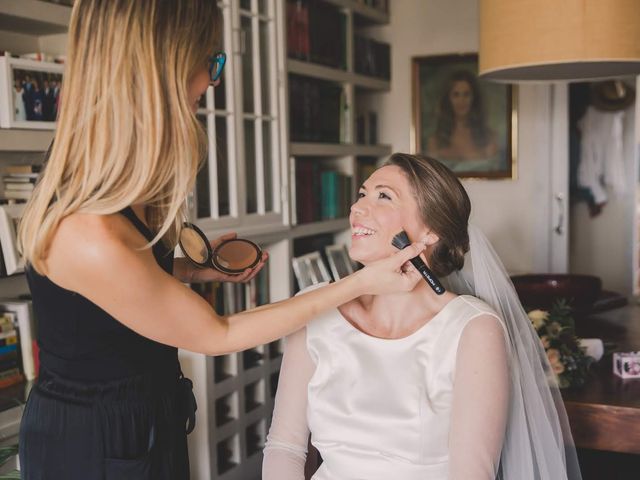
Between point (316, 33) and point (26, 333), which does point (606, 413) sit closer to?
point (26, 333)

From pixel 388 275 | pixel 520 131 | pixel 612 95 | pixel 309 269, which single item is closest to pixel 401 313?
pixel 388 275

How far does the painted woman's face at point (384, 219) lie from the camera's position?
→ 171cm

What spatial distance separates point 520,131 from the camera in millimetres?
4402

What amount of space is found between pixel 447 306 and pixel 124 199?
0.82 m

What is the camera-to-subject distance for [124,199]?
1132mm

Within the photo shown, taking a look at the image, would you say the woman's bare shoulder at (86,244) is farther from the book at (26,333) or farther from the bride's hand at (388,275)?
the book at (26,333)

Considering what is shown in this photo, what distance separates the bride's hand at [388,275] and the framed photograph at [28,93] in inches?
51.7

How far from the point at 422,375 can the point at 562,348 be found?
62 cm

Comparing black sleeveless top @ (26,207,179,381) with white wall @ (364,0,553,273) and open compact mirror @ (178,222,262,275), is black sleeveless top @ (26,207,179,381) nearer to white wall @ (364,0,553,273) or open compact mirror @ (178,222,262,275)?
open compact mirror @ (178,222,262,275)

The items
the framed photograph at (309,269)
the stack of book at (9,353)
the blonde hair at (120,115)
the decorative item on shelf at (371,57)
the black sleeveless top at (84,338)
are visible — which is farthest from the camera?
the decorative item on shelf at (371,57)

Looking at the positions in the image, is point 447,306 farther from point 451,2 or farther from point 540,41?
point 451,2

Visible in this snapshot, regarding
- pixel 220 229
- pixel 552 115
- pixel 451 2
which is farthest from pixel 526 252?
pixel 220 229

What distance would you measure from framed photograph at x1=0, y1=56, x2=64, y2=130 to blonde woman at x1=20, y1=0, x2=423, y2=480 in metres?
1.02

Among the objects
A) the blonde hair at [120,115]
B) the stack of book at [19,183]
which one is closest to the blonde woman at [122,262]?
the blonde hair at [120,115]
